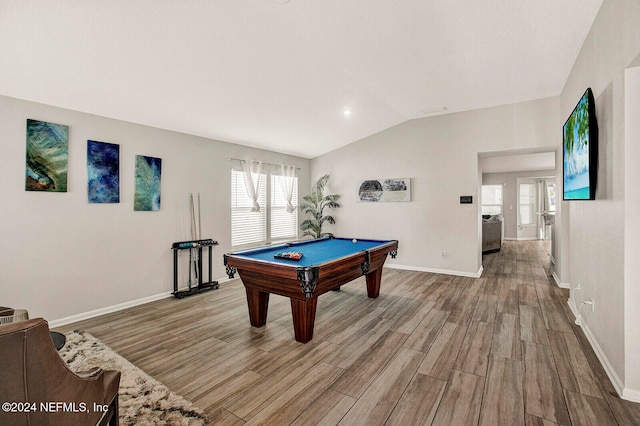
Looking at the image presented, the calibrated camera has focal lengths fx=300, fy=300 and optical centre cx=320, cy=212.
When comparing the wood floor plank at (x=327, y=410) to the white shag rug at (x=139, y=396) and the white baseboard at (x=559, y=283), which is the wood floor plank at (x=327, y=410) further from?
the white baseboard at (x=559, y=283)

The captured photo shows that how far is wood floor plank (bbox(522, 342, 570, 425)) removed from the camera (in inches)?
75.7

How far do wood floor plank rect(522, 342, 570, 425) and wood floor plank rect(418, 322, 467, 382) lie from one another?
530 mm

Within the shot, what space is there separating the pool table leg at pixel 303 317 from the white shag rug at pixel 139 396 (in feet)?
3.71

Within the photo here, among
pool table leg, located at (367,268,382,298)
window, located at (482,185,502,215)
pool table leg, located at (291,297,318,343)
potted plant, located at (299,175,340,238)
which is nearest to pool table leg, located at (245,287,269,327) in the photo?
pool table leg, located at (291,297,318,343)

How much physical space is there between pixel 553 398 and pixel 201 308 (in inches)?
146

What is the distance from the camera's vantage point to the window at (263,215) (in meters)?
5.61

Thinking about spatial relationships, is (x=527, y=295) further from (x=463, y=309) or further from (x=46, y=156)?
(x=46, y=156)

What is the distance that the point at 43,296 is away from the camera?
11.1ft

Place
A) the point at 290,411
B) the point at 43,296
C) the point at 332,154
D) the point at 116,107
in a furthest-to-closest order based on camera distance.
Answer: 1. the point at 332,154
2. the point at 116,107
3. the point at 43,296
4. the point at 290,411

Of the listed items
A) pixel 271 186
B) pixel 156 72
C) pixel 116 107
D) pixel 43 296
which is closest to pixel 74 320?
pixel 43 296

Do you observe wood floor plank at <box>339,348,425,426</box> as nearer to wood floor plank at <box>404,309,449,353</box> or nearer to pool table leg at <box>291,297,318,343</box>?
wood floor plank at <box>404,309,449,353</box>

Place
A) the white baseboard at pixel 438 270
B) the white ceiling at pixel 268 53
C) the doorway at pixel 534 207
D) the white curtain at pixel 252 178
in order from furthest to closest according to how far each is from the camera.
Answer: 1. the doorway at pixel 534 207
2. the white curtain at pixel 252 178
3. the white baseboard at pixel 438 270
4. the white ceiling at pixel 268 53

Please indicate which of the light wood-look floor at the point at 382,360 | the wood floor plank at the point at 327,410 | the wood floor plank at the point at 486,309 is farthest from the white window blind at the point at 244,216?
the wood floor plank at the point at 486,309

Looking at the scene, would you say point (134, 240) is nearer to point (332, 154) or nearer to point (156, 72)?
point (156, 72)
